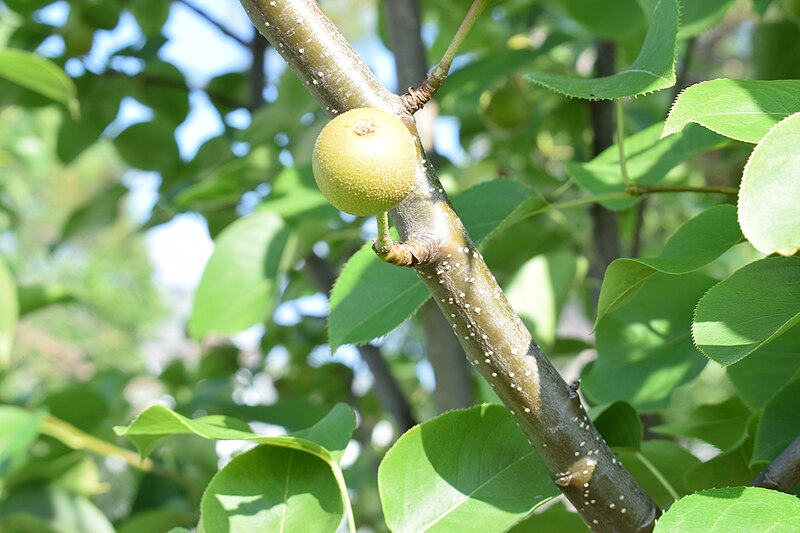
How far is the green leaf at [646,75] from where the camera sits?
1.36 feet

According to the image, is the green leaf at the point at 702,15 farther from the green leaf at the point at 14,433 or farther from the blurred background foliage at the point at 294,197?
the green leaf at the point at 14,433

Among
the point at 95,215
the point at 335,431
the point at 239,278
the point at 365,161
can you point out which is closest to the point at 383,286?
the point at 335,431

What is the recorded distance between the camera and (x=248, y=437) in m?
0.43

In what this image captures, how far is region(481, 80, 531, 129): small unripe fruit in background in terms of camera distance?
3.99ft

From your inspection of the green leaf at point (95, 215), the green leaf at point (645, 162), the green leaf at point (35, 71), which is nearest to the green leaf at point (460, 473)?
the green leaf at point (645, 162)

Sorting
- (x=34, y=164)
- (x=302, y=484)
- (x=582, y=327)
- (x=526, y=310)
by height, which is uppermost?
(x=302, y=484)

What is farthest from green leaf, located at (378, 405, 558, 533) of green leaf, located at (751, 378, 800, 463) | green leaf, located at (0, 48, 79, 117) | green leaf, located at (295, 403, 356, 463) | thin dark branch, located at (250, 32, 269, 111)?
thin dark branch, located at (250, 32, 269, 111)

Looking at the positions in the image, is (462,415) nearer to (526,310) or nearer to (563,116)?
(526,310)

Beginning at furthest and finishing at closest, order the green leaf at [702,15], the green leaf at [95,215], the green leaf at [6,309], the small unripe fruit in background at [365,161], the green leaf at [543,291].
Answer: the green leaf at [95,215], the green leaf at [6,309], the green leaf at [543,291], the green leaf at [702,15], the small unripe fruit in background at [365,161]

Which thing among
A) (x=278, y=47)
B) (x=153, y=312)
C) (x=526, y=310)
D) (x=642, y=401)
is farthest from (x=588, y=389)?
(x=153, y=312)

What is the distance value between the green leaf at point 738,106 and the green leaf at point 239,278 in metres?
0.49

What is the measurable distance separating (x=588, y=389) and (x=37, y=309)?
2.90ft

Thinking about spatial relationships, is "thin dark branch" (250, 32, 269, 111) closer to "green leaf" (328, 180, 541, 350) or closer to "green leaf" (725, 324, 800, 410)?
"green leaf" (328, 180, 541, 350)

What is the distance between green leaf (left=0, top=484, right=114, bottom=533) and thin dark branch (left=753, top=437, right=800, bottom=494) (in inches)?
27.5
